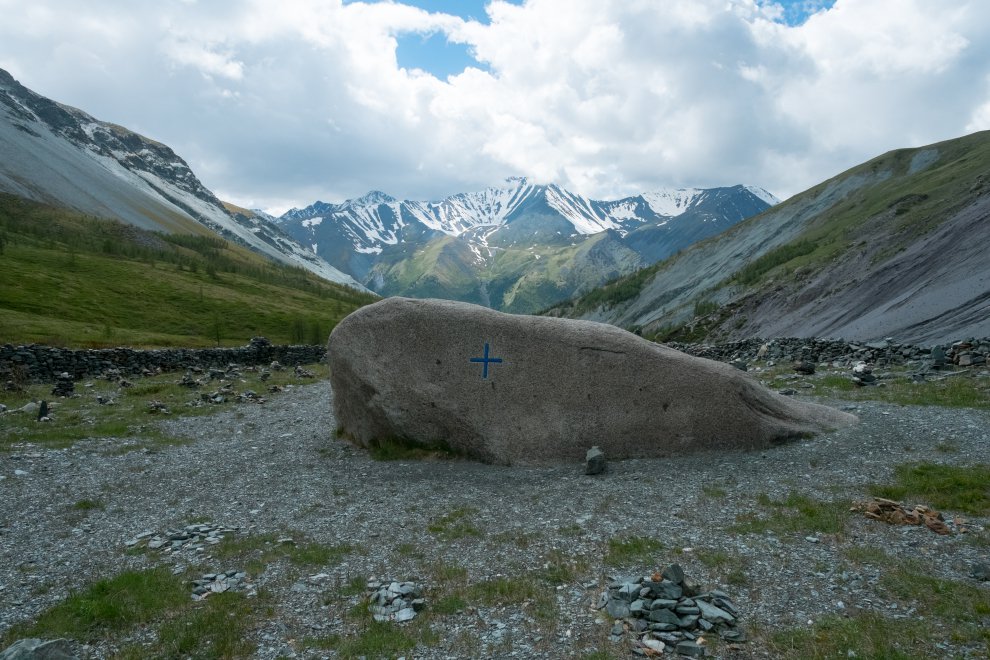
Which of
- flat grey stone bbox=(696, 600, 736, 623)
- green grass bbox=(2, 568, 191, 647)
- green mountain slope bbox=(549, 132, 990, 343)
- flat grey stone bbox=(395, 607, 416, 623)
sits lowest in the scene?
green grass bbox=(2, 568, 191, 647)

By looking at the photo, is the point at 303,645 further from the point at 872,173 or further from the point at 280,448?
the point at 872,173

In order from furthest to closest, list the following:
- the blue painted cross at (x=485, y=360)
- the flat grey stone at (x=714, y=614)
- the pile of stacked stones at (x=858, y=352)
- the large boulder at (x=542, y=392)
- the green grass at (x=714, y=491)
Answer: the pile of stacked stones at (x=858, y=352)
the blue painted cross at (x=485, y=360)
the large boulder at (x=542, y=392)
the green grass at (x=714, y=491)
the flat grey stone at (x=714, y=614)

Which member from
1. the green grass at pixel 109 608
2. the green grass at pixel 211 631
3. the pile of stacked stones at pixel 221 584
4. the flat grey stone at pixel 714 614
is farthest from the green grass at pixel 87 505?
the flat grey stone at pixel 714 614

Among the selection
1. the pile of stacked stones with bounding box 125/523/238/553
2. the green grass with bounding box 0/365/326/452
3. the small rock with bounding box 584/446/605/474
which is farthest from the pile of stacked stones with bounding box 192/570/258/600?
the green grass with bounding box 0/365/326/452

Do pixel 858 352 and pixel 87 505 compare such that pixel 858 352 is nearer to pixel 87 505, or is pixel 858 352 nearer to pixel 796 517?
pixel 796 517

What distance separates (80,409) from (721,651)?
33.5 meters

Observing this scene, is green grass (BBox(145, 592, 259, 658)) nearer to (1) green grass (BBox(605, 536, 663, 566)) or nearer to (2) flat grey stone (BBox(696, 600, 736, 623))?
(1) green grass (BBox(605, 536, 663, 566))

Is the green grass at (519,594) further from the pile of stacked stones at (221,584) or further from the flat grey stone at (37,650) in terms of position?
the flat grey stone at (37,650)

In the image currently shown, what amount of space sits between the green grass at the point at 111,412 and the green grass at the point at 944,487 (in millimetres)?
26210

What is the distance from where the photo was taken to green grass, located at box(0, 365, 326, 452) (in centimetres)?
2379

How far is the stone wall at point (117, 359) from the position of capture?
1479 inches

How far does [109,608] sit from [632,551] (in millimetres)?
10425

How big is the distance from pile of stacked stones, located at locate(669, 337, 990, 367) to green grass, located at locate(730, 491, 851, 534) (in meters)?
19.7

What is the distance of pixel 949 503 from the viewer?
13320mm
